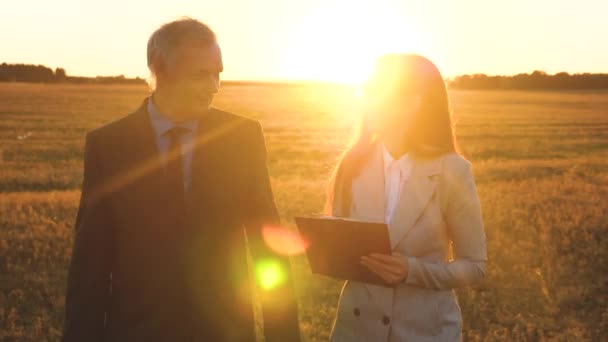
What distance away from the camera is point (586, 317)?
7285 millimetres

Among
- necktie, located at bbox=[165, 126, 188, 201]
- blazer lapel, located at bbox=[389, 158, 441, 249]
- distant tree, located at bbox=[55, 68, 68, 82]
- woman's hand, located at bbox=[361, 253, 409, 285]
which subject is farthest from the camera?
distant tree, located at bbox=[55, 68, 68, 82]

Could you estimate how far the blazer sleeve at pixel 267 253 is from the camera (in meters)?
2.61

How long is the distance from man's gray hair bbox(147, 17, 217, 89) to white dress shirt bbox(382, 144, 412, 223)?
969 millimetres

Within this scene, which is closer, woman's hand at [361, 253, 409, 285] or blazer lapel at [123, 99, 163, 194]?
blazer lapel at [123, 99, 163, 194]

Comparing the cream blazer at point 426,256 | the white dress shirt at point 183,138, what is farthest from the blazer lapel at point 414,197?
the white dress shirt at point 183,138

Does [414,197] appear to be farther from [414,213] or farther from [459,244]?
[459,244]

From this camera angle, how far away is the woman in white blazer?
2.85 m

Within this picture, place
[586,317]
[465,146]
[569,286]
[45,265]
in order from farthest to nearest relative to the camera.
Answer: [465,146], [45,265], [569,286], [586,317]

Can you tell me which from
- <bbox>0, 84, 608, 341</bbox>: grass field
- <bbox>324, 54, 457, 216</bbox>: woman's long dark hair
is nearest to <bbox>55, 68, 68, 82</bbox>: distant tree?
<bbox>0, 84, 608, 341</bbox>: grass field

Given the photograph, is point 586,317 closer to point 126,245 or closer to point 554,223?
point 554,223

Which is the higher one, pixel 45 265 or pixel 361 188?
pixel 361 188

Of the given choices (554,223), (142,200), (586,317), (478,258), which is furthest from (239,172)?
(554,223)

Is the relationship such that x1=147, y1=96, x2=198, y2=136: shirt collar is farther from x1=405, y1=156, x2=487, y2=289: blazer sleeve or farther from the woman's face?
x1=405, y1=156, x2=487, y2=289: blazer sleeve

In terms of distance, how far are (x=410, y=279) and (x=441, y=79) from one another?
2.85ft
